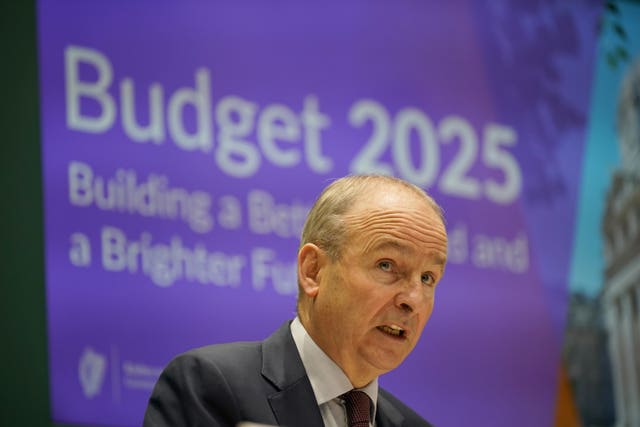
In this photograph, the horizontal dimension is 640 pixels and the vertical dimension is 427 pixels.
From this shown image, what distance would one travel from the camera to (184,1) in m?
4.45

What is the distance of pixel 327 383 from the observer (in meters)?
2.54

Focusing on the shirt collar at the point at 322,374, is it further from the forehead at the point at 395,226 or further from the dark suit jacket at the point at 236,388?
the forehead at the point at 395,226

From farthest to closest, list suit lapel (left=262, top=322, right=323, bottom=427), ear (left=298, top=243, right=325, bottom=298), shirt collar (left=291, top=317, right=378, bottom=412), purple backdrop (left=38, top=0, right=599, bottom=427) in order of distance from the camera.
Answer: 1. purple backdrop (left=38, top=0, right=599, bottom=427)
2. ear (left=298, top=243, right=325, bottom=298)
3. shirt collar (left=291, top=317, right=378, bottom=412)
4. suit lapel (left=262, top=322, right=323, bottom=427)

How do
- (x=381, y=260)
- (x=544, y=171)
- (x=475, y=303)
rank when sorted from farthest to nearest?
(x=544, y=171) → (x=475, y=303) → (x=381, y=260)

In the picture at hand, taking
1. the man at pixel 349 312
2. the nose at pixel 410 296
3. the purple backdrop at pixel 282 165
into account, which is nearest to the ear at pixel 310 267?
the man at pixel 349 312

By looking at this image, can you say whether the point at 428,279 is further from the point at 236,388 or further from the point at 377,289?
the point at 236,388

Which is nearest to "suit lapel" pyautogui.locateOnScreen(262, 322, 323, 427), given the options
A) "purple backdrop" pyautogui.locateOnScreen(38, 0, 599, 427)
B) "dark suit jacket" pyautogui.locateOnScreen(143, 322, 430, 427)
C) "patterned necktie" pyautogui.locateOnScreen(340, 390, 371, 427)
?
"dark suit jacket" pyautogui.locateOnScreen(143, 322, 430, 427)

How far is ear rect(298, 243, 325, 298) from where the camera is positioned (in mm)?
2650

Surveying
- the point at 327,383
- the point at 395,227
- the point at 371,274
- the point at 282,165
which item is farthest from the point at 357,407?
the point at 282,165

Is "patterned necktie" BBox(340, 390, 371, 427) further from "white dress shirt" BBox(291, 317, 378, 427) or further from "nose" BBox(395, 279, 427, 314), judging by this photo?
"nose" BBox(395, 279, 427, 314)

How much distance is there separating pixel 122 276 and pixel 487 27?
2100 mm

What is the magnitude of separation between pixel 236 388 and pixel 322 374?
0.84ft

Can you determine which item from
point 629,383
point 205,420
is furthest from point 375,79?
point 205,420

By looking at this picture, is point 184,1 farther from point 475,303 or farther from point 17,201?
point 475,303
